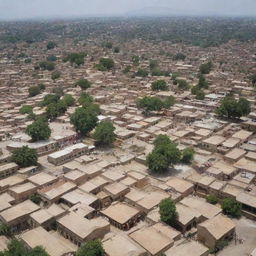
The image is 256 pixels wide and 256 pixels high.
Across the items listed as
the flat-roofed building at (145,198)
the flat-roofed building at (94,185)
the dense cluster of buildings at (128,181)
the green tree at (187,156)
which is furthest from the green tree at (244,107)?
the flat-roofed building at (94,185)

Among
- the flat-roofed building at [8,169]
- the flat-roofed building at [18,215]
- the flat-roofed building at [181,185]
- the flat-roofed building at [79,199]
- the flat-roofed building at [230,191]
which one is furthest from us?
the flat-roofed building at [8,169]

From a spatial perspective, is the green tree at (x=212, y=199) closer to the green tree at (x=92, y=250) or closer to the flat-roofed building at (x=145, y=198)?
the flat-roofed building at (x=145, y=198)

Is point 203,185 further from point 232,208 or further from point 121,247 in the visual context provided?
point 121,247

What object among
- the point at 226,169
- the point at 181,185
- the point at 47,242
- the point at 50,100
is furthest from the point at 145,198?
the point at 50,100

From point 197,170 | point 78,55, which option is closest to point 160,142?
point 197,170

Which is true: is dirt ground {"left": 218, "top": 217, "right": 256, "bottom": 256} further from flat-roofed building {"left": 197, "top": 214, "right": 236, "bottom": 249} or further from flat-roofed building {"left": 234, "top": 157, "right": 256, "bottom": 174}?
flat-roofed building {"left": 234, "top": 157, "right": 256, "bottom": 174}

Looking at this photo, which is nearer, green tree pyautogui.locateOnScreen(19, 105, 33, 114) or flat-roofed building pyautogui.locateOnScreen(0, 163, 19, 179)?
flat-roofed building pyautogui.locateOnScreen(0, 163, 19, 179)

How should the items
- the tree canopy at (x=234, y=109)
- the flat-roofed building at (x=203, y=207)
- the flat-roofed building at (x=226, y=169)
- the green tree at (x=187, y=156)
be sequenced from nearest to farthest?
the flat-roofed building at (x=203, y=207) → the flat-roofed building at (x=226, y=169) → the green tree at (x=187, y=156) → the tree canopy at (x=234, y=109)

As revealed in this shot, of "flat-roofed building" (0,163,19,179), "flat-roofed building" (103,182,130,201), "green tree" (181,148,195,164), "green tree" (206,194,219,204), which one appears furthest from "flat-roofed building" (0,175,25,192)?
"green tree" (206,194,219,204)
